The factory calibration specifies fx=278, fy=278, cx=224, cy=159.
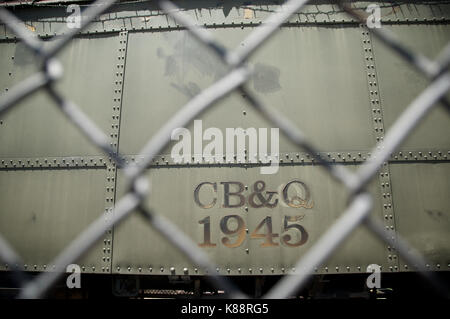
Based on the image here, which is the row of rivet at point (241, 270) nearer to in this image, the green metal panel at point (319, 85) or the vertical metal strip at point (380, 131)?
the vertical metal strip at point (380, 131)

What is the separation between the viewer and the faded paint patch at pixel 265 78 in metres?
3.16

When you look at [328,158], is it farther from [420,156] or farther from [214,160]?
[214,160]

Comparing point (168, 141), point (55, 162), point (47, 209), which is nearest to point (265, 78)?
point (168, 141)

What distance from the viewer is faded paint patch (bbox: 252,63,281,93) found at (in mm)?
3162

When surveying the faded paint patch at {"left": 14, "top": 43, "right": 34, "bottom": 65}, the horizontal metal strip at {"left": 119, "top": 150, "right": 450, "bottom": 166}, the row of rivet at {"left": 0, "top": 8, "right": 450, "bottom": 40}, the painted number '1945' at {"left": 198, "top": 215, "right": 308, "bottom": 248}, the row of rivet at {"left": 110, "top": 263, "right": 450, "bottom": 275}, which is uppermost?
the row of rivet at {"left": 0, "top": 8, "right": 450, "bottom": 40}

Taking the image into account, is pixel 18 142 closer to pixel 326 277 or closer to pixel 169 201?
pixel 169 201

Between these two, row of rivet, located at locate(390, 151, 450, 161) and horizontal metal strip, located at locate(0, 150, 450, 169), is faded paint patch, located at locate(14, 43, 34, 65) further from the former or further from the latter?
row of rivet, located at locate(390, 151, 450, 161)

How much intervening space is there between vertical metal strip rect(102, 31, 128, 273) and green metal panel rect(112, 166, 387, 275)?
76mm

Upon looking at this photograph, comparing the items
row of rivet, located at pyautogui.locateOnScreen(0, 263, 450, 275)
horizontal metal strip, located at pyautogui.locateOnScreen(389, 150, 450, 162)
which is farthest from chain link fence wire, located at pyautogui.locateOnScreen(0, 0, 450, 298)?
horizontal metal strip, located at pyautogui.locateOnScreen(389, 150, 450, 162)

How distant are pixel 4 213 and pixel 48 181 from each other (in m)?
0.58

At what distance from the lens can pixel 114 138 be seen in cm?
309

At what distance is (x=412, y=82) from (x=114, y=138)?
3.41 meters
